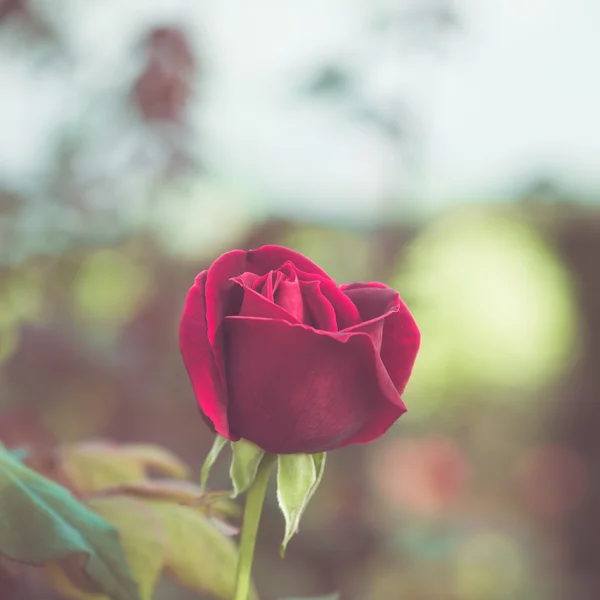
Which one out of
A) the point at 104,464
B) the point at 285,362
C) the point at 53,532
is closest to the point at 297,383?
the point at 285,362

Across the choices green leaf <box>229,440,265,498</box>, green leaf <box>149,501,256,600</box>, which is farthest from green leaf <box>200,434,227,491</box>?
green leaf <box>149,501,256,600</box>

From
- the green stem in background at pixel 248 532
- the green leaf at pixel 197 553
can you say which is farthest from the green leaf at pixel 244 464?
the green leaf at pixel 197 553

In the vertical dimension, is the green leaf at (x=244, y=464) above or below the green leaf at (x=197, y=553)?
above

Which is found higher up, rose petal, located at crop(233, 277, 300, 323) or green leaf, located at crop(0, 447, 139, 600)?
rose petal, located at crop(233, 277, 300, 323)

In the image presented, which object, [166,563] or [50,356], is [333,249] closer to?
[50,356]

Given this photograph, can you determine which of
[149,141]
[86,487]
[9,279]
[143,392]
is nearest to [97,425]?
[143,392]

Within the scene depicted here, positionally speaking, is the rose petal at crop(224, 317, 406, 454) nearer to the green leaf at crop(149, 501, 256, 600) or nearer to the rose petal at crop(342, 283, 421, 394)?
the rose petal at crop(342, 283, 421, 394)

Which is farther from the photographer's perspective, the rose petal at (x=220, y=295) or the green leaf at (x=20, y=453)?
the green leaf at (x=20, y=453)

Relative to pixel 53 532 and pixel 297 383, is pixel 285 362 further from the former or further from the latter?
pixel 53 532

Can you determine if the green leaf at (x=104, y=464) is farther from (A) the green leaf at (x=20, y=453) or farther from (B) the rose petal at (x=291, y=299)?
(B) the rose petal at (x=291, y=299)
